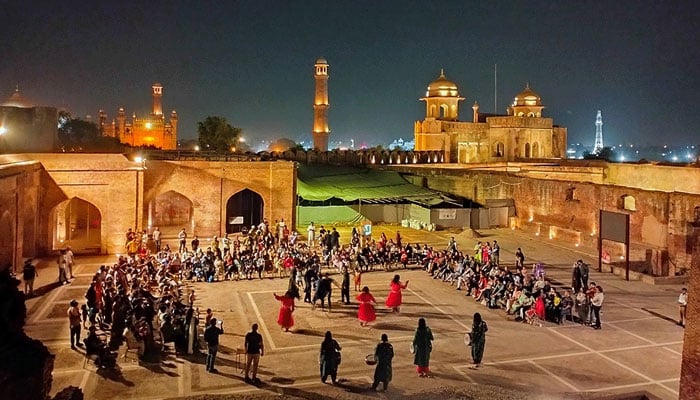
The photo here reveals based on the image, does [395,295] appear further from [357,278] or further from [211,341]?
[211,341]

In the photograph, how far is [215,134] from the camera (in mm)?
61375

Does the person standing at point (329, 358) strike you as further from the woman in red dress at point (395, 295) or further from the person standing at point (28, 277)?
the person standing at point (28, 277)

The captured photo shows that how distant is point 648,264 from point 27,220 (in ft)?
76.1

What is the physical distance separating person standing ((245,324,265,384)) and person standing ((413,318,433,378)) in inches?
116

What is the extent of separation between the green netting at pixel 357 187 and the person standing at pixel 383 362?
67.1 feet

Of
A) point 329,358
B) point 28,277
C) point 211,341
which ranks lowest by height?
point 329,358

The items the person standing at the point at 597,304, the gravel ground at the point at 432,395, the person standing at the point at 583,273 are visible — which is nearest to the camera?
the gravel ground at the point at 432,395

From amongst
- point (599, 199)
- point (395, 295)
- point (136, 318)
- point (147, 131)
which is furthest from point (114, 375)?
point (147, 131)

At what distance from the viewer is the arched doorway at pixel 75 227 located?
24.4m

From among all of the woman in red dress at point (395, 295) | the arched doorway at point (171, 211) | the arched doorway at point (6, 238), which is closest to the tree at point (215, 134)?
the arched doorway at point (171, 211)

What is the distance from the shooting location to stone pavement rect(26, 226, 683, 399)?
11.3 m

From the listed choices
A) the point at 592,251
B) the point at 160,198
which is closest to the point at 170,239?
the point at 160,198

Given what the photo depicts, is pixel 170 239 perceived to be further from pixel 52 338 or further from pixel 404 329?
pixel 404 329

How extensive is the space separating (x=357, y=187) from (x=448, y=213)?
6078mm
